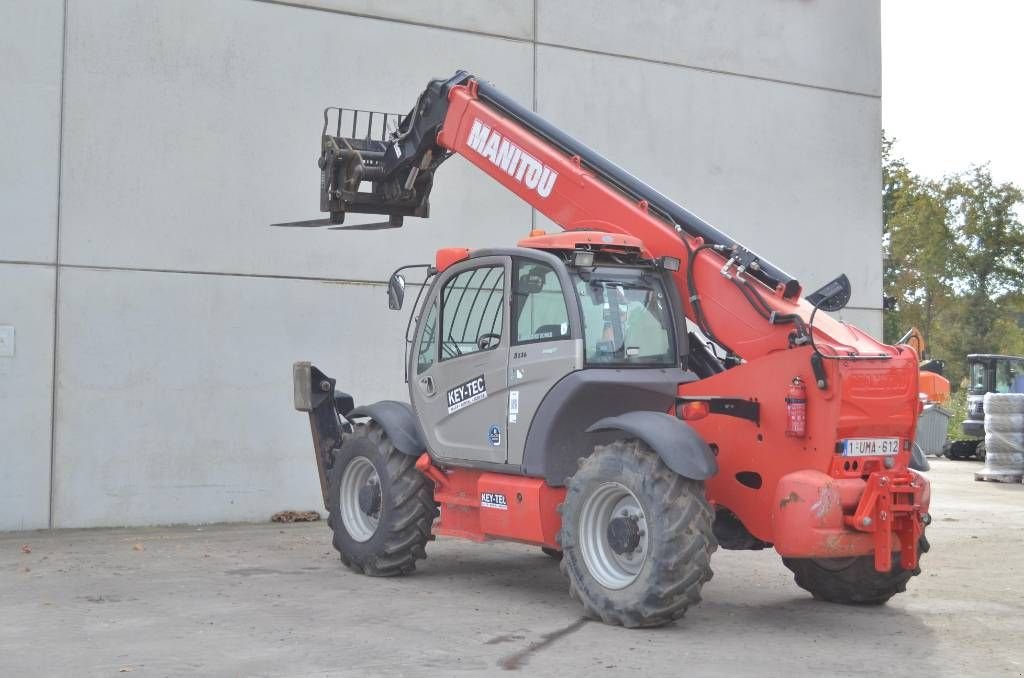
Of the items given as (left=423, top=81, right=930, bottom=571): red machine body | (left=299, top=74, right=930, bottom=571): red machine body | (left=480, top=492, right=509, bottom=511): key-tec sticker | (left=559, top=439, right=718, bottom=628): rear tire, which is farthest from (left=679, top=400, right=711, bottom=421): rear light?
(left=480, top=492, right=509, bottom=511): key-tec sticker

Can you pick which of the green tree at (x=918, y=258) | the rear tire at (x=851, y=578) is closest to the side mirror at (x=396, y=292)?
the rear tire at (x=851, y=578)

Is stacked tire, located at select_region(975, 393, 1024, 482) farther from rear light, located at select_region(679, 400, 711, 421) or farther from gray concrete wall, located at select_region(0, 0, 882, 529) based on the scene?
rear light, located at select_region(679, 400, 711, 421)

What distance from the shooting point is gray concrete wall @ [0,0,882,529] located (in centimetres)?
1213

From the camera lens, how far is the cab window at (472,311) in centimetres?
913

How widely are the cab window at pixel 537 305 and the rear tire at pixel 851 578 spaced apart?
7.02 ft

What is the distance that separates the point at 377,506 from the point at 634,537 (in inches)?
111

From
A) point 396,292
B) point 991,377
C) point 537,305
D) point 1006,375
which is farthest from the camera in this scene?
point 1006,375

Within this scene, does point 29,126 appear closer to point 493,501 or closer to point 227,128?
point 227,128

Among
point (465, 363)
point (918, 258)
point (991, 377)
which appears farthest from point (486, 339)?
point (918, 258)

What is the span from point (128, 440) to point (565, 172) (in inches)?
213


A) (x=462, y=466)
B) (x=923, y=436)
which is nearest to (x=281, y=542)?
(x=462, y=466)

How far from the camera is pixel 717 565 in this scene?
35.5ft

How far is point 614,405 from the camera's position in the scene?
859 centimetres

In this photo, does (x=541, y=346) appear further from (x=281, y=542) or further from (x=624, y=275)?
(x=281, y=542)
